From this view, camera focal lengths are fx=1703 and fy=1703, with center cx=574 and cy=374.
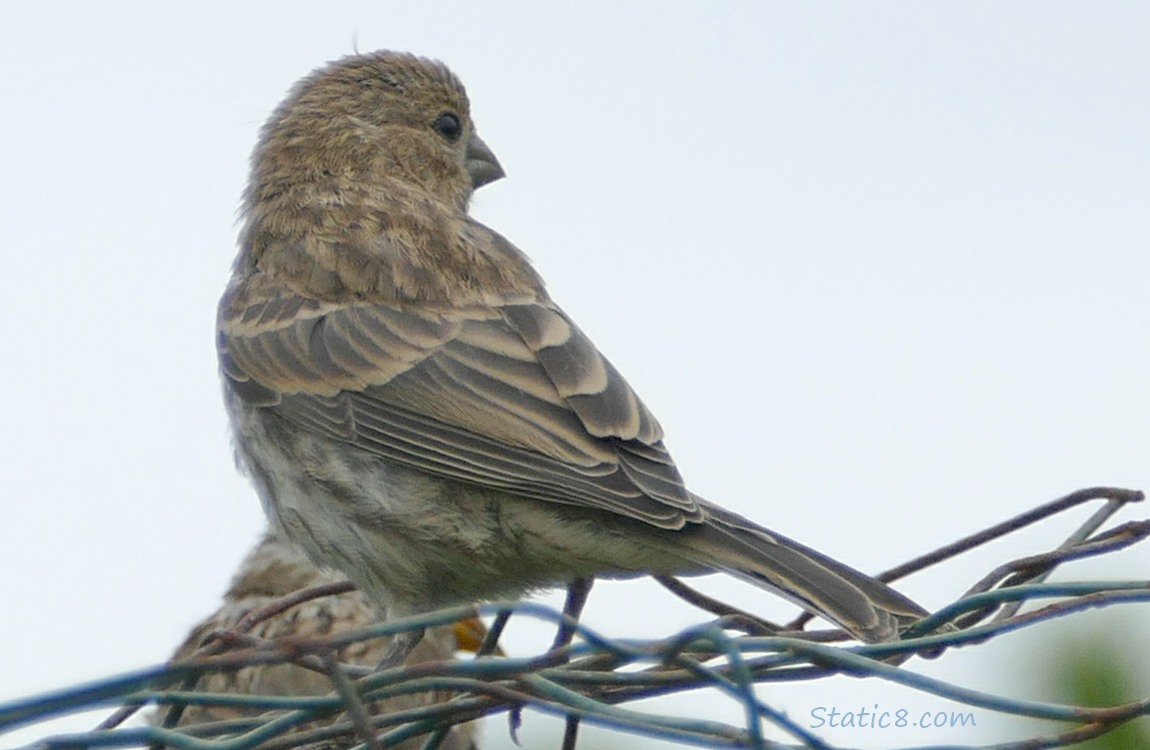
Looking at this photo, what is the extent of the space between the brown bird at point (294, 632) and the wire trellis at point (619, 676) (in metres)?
2.42

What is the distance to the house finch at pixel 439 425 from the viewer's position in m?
4.20

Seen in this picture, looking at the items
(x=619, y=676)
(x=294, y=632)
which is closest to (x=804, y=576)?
(x=619, y=676)

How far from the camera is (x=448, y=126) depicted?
22.5 feet

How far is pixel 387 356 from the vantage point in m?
5.07

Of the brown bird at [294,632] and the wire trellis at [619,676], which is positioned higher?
the brown bird at [294,632]

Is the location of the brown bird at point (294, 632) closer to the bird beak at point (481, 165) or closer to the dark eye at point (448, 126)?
the bird beak at point (481, 165)

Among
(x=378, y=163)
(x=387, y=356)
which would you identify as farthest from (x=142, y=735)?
(x=378, y=163)

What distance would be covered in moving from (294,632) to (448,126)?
6.92ft

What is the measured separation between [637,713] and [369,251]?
3.36 meters

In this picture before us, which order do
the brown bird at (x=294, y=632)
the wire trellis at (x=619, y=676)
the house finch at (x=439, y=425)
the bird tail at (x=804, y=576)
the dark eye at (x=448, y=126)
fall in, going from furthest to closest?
the dark eye at (x=448, y=126)
the brown bird at (x=294, y=632)
the house finch at (x=439, y=425)
the bird tail at (x=804, y=576)
the wire trellis at (x=619, y=676)

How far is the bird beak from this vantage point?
6.84 metres

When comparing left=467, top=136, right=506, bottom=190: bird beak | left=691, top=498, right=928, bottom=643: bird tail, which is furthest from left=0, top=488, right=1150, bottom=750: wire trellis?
left=467, top=136, right=506, bottom=190: bird beak

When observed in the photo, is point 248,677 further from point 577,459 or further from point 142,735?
point 142,735

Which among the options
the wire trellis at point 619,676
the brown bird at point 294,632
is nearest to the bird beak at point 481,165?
the brown bird at point 294,632
